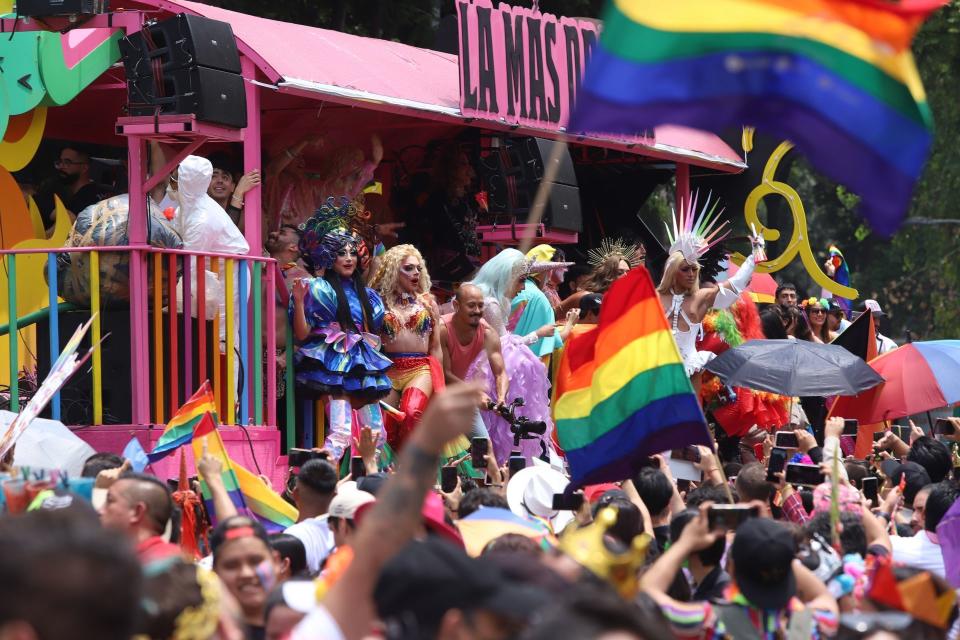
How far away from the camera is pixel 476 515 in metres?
6.53

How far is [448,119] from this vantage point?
1361 cm

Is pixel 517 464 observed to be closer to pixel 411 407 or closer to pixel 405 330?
pixel 411 407

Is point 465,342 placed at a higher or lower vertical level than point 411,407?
higher

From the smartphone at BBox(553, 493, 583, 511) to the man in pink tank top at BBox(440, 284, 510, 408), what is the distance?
218 inches

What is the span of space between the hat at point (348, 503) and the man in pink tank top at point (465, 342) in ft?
21.1

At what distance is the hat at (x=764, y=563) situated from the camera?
5266mm

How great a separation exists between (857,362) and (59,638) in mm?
9513

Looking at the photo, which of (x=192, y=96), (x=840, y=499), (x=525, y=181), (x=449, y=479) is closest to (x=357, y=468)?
(x=449, y=479)

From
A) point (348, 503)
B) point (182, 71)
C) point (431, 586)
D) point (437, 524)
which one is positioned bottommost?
point (348, 503)

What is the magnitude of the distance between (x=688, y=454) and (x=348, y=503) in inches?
141

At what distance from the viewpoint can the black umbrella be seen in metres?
11.6

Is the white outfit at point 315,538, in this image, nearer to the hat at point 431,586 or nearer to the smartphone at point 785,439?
the hat at point 431,586

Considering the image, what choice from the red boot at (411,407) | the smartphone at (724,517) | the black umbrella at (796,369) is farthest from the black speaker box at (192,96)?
the smartphone at (724,517)

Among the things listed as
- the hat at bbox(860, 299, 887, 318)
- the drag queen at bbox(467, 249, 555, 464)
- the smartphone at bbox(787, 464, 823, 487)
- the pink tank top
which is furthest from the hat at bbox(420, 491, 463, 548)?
the hat at bbox(860, 299, 887, 318)
